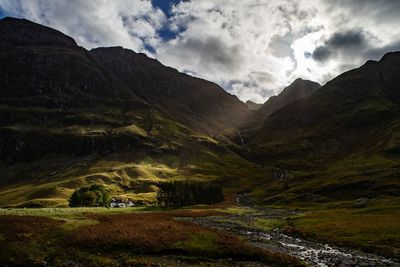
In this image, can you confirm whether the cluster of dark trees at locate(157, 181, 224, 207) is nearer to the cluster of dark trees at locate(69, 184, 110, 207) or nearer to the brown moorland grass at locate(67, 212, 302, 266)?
the cluster of dark trees at locate(69, 184, 110, 207)

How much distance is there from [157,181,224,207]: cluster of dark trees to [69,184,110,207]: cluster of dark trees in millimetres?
26304

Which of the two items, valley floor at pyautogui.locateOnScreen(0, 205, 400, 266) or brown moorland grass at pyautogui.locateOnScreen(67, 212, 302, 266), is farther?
brown moorland grass at pyautogui.locateOnScreen(67, 212, 302, 266)

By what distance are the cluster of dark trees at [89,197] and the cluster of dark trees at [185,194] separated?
86.3 feet

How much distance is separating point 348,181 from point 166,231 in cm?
14927

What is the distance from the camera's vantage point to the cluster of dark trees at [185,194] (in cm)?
15438

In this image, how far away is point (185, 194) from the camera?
529 ft

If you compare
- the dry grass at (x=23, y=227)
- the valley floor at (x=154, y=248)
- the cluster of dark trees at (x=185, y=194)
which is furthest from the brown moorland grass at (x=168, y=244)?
the cluster of dark trees at (x=185, y=194)

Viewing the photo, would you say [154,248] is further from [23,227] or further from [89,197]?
[89,197]

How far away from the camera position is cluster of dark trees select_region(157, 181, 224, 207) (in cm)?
15438

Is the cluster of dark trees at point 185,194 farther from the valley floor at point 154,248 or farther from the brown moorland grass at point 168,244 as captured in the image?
the brown moorland grass at point 168,244

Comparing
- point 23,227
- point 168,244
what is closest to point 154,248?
point 168,244

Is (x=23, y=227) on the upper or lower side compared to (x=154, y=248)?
upper

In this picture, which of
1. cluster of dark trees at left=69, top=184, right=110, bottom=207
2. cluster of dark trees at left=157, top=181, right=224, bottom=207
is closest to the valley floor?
cluster of dark trees at left=69, top=184, right=110, bottom=207

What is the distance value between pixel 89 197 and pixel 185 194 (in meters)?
44.4
